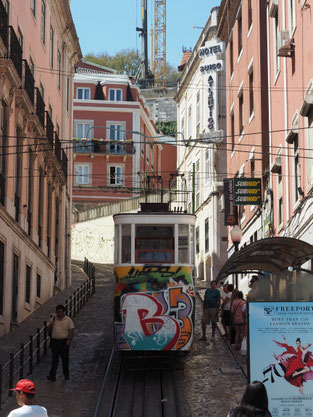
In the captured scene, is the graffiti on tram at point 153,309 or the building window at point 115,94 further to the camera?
the building window at point 115,94

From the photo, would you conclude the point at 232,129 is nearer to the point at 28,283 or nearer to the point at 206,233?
the point at 206,233

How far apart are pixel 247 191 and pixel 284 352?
1923 cm

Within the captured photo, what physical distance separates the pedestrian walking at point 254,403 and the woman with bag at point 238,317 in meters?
13.8

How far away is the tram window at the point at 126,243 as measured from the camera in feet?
66.3

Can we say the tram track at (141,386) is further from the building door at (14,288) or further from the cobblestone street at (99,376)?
the building door at (14,288)

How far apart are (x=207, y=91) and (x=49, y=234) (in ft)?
42.0

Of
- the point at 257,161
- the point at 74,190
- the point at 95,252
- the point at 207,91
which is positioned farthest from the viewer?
the point at 74,190

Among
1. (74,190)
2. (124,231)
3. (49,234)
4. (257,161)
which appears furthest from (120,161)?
(124,231)

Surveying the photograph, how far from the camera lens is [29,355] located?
19891 mm

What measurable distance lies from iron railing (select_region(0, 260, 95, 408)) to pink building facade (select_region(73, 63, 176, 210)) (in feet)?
93.9

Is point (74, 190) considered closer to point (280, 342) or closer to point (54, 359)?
point (54, 359)

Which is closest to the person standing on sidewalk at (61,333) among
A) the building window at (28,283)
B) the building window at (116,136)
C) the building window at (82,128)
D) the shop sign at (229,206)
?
the building window at (28,283)

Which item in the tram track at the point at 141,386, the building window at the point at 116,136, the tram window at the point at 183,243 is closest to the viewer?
the tram track at the point at 141,386

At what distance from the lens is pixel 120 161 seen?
6544 cm
